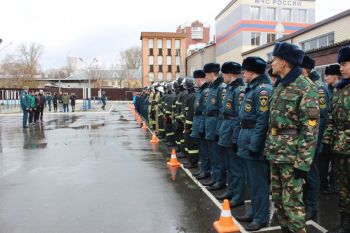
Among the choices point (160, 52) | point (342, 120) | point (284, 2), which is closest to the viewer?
point (342, 120)

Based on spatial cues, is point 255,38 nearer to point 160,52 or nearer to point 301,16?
point 301,16

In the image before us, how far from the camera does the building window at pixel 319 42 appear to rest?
17544 mm

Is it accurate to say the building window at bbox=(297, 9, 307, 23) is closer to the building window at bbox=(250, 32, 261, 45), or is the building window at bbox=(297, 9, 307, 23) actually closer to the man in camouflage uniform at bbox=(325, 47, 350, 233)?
the building window at bbox=(250, 32, 261, 45)

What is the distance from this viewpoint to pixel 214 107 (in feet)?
20.5

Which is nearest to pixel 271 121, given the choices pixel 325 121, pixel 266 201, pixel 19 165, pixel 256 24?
pixel 266 201

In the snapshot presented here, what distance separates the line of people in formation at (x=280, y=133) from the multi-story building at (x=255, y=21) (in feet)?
109

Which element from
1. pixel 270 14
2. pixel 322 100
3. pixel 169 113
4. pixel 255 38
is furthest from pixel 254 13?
pixel 322 100

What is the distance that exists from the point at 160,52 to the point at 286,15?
103ft

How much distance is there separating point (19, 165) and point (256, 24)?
116 feet

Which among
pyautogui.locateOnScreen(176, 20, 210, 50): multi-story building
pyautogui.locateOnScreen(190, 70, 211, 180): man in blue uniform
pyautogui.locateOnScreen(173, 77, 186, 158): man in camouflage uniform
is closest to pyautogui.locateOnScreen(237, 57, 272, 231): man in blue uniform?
pyautogui.locateOnScreen(190, 70, 211, 180): man in blue uniform

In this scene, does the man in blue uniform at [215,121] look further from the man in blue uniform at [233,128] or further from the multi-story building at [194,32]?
the multi-story building at [194,32]

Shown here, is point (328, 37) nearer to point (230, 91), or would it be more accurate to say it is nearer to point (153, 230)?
point (230, 91)

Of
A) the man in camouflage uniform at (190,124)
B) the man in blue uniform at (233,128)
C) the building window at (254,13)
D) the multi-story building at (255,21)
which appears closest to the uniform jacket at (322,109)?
the man in blue uniform at (233,128)

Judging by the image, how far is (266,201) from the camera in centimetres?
446
